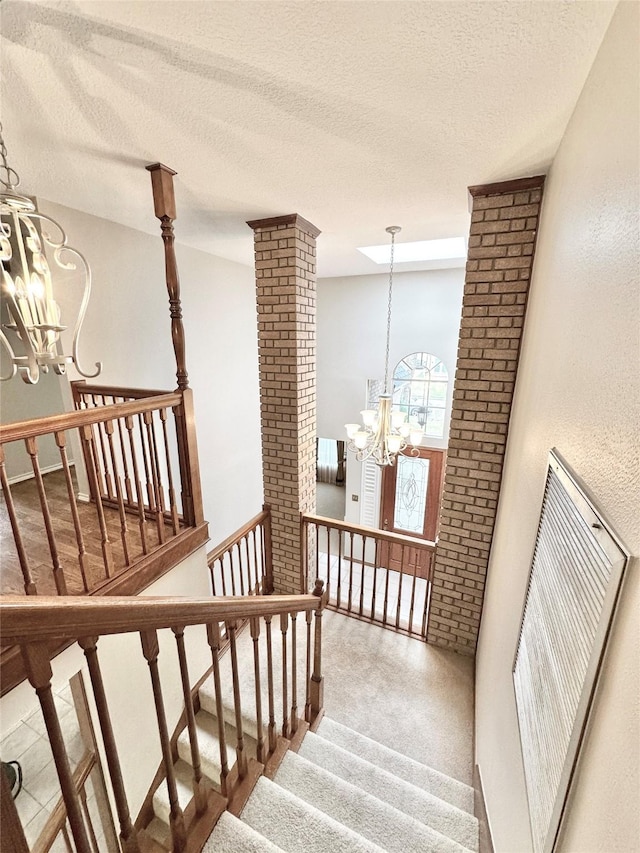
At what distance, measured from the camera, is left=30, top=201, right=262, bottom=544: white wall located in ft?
9.57

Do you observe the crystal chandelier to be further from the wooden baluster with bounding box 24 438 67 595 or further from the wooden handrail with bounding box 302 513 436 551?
the wooden baluster with bounding box 24 438 67 595

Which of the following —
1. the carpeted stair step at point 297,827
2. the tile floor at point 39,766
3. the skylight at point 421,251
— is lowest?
the tile floor at point 39,766

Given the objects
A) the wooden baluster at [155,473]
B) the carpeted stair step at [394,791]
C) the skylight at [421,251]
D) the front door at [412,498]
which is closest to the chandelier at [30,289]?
the wooden baluster at [155,473]

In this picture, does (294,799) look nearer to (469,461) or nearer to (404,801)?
(404,801)

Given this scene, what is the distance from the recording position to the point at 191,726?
1139mm

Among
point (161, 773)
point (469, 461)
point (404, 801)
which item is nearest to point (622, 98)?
point (469, 461)

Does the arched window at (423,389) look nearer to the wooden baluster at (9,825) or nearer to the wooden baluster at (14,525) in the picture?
the wooden baluster at (14,525)

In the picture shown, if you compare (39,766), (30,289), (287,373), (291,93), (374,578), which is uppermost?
(291,93)

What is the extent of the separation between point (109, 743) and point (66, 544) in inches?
65.7

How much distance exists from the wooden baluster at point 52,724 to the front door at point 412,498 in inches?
201

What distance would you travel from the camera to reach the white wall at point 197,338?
2916 millimetres

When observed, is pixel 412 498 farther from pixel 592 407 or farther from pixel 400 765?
pixel 592 407

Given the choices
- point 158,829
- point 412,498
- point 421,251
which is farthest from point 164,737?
point 412,498

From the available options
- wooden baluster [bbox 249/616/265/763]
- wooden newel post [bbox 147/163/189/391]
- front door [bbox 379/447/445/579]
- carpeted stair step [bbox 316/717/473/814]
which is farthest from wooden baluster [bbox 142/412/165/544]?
front door [bbox 379/447/445/579]
